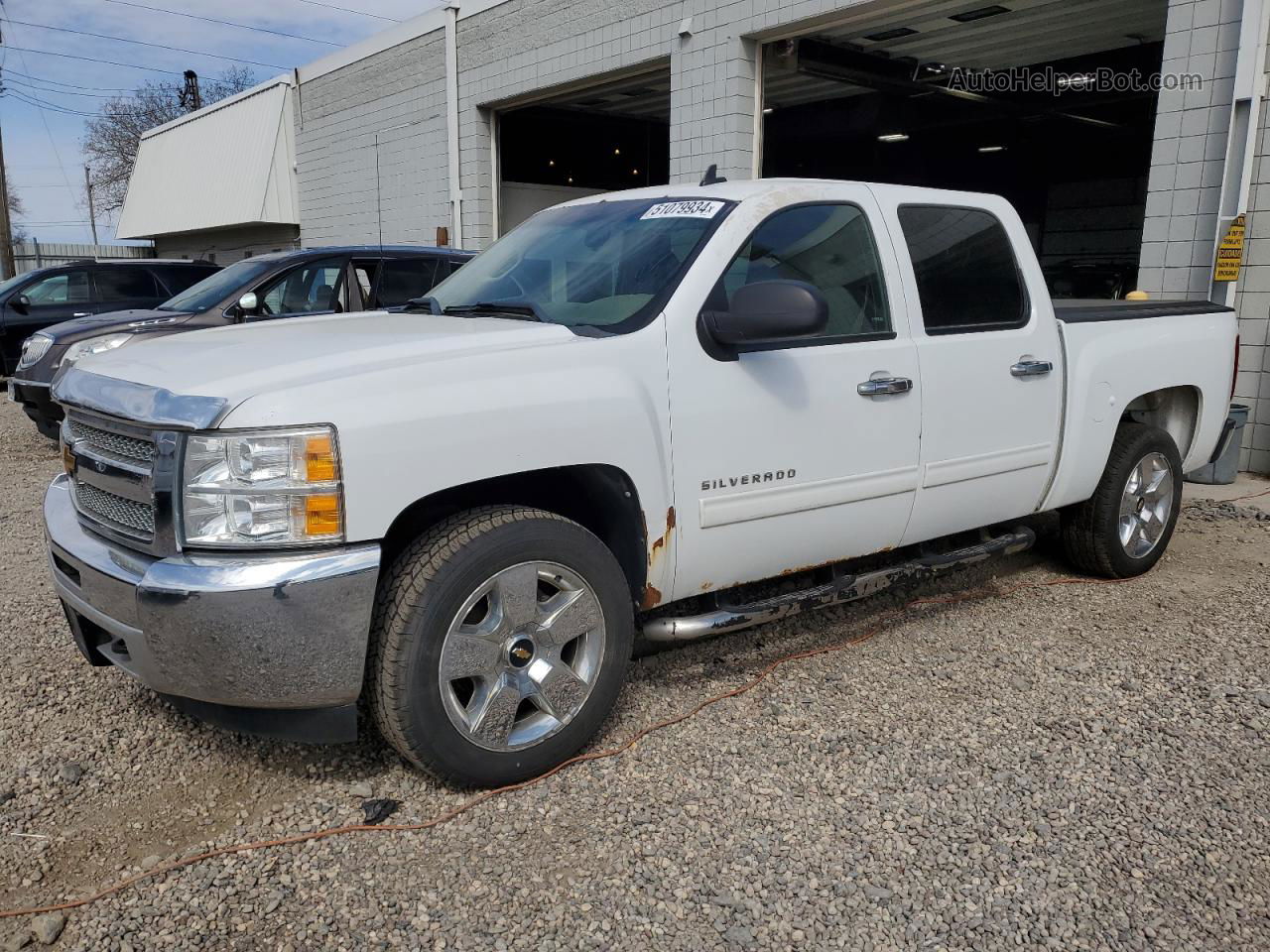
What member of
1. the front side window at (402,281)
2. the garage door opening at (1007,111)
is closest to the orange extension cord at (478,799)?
the front side window at (402,281)

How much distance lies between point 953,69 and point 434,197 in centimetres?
866

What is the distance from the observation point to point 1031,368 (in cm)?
449

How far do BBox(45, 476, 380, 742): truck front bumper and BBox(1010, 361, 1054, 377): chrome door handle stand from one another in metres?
2.95

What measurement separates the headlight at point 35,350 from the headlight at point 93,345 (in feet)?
1.05

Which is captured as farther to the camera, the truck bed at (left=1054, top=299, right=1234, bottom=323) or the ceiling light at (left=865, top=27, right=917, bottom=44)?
the ceiling light at (left=865, top=27, right=917, bottom=44)

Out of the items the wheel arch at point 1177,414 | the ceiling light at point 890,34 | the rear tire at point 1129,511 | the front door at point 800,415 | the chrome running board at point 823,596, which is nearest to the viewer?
the front door at point 800,415

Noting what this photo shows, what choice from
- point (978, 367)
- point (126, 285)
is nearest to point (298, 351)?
point (978, 367)

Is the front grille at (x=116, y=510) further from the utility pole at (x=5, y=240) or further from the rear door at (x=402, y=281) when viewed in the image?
the utility pole at (x=5, y=240)

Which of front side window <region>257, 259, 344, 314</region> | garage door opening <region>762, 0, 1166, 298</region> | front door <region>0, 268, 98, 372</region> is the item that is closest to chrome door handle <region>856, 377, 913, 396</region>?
front side window <region>257, 259, 344, 314</region>

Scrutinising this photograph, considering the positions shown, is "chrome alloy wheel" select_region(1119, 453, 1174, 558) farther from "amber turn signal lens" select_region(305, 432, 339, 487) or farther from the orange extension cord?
"amber turn signal lens" select_region(305, 432, 339, 487)

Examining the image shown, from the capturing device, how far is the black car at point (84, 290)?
13289 mm

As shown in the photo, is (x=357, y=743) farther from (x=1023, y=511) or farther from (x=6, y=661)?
(x=1023, y=511)

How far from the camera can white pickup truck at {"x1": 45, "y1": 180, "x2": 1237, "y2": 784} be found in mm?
2732

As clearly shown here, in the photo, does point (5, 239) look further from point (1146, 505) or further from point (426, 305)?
point (1146, 505)
